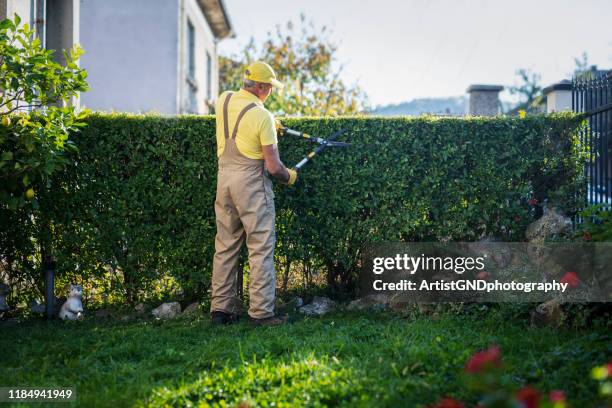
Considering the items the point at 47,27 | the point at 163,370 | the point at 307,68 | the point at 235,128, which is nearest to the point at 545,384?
the point at 163,370

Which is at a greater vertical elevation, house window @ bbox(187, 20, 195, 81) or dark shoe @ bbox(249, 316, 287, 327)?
house window @ bbox(187, 20, 195, 81)

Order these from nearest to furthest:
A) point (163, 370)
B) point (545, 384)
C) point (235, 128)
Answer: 1. point (545, 384)
2. point (163, 370)
3. point (235, 128)

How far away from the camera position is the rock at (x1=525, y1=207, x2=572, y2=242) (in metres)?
6.25

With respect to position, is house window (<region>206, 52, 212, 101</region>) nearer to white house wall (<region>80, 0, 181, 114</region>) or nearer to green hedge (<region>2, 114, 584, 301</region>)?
white house wall (<region>80, 0, 181, 114</region>)

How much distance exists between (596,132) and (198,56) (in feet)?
39.8

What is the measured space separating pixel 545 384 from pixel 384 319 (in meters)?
2.34

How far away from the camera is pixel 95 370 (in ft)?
13.9

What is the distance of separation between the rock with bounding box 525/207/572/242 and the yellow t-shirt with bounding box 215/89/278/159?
2.84 meters

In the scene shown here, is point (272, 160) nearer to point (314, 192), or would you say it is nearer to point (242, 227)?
point (242, 227)

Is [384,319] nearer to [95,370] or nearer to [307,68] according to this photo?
[95,370]

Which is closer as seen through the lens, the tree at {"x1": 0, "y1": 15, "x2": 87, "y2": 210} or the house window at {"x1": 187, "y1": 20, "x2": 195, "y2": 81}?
the tree at {"x1": 0, "y1": 15, "x2": 87, "y2": 210}

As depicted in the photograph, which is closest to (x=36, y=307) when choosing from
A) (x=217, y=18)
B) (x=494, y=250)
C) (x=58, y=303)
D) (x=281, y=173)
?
(x=58, y=303)

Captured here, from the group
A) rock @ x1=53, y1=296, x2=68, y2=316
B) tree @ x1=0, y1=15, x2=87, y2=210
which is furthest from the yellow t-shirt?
rock @ x1=53, y1=296, x2=68, y2=316

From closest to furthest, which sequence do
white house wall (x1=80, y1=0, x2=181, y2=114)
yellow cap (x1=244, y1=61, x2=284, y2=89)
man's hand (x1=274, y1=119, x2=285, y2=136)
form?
yellow cap (x1=244, y1=61, x2=284, y2=89) → man's hand (x1=274, y1=119, x2=285, y2=136) → white house wall (x1=80, y1=0, x2=181, y2=114)
